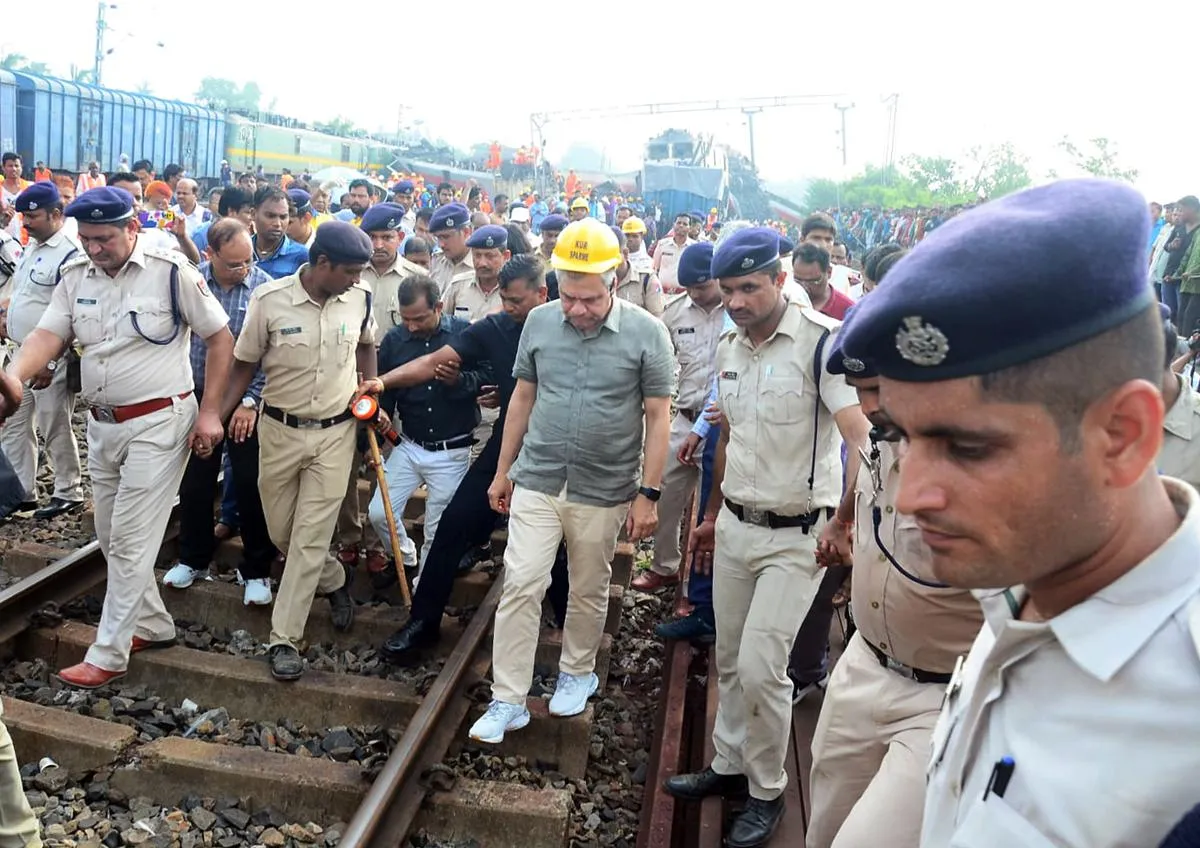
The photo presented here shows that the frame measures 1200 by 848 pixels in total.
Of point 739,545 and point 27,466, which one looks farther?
point 27,466

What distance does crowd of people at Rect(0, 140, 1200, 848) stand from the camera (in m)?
1.16

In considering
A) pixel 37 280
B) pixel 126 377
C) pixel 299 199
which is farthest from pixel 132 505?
pixel 299 199

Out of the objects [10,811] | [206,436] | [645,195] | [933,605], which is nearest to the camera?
[933,605]

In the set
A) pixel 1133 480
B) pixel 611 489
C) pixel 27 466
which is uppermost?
pixel 1133 480

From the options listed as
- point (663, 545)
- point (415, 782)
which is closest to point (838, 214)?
point (663, 545)

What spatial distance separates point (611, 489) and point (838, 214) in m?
42.3

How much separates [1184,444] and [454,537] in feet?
11.1

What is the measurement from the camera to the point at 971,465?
3.97 ft

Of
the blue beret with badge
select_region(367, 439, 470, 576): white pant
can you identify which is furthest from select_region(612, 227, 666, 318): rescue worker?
select_region(367, 439, 470, 576): white pant

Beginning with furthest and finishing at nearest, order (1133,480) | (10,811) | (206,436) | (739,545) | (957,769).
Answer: (206,436) → (739,545) → (10,811) → (957,769) → (1133,480)

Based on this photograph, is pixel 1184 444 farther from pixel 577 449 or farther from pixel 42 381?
pixel 42 381

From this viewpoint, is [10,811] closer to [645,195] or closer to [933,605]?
[933,605]

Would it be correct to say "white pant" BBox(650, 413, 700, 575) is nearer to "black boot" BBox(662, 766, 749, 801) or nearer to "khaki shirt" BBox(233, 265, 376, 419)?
"khaki shirt" BBox(233, 265, 376, 419)

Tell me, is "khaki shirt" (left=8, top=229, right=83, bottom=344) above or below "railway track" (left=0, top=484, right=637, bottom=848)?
above
